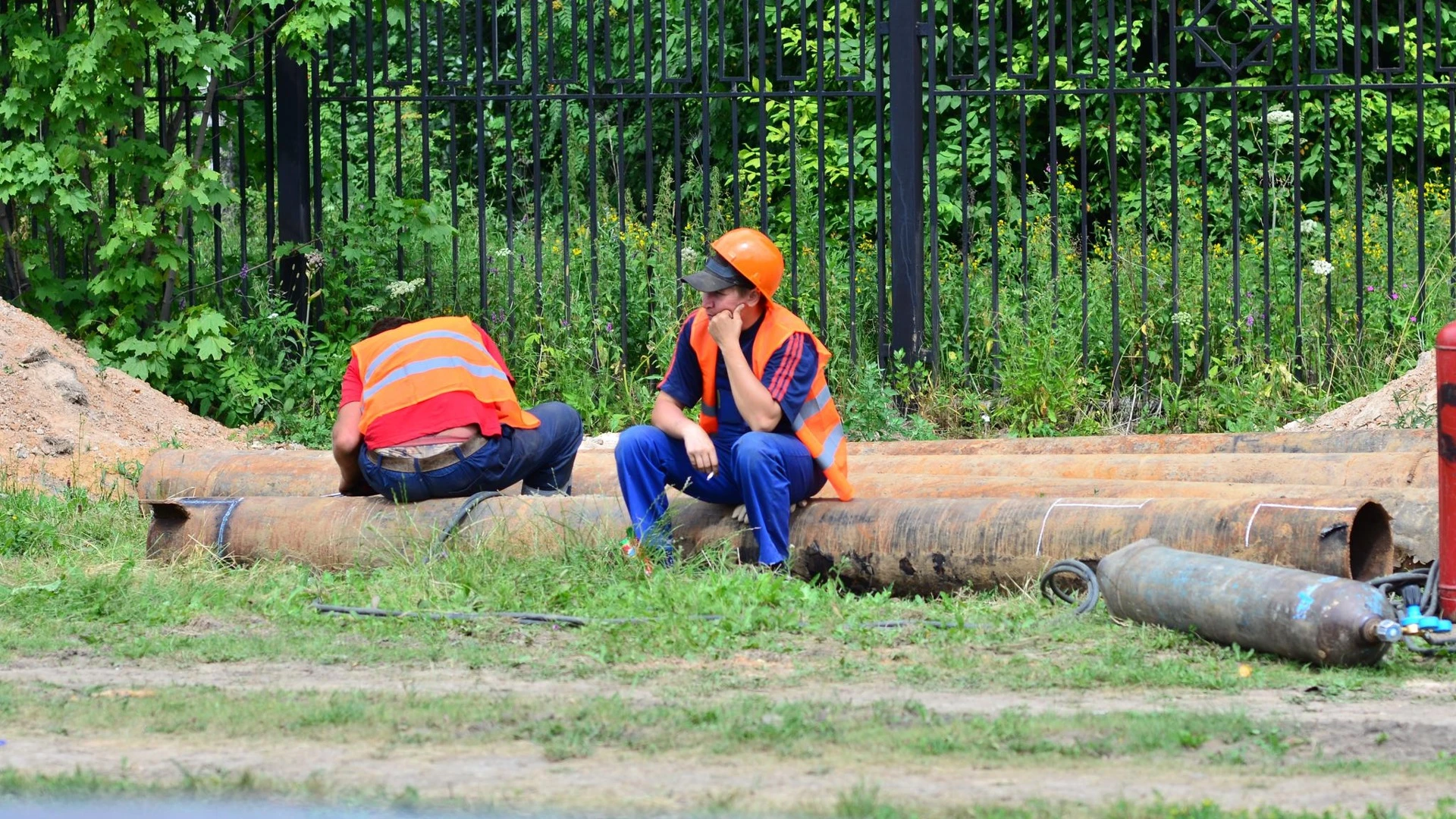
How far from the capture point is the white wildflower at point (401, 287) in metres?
9.72

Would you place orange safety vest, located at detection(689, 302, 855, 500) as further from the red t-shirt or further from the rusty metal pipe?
the red t-shirt

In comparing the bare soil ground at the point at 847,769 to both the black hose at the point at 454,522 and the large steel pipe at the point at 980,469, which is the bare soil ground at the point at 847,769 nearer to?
the black hose at the point at 454,522

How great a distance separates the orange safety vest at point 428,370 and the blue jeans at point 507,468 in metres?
0.07

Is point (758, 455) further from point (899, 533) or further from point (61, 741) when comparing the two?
point (61, 741)

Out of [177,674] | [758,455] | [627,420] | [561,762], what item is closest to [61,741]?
[177,674]

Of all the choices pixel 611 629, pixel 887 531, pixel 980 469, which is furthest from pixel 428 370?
pixel 980 469

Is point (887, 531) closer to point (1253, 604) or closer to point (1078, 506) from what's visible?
point (1078, 506)

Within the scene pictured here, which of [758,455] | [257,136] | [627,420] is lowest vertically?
[627,420]

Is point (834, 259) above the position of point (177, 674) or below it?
above

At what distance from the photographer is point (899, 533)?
18.7 ft

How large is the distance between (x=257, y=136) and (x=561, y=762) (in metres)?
7.51

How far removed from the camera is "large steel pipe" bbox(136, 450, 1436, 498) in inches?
245

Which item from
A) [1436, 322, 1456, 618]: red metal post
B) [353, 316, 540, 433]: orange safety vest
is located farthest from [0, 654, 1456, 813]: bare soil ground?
[353, 316, 540, 433]: orange safety vest

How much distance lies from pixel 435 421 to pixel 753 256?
146cm
